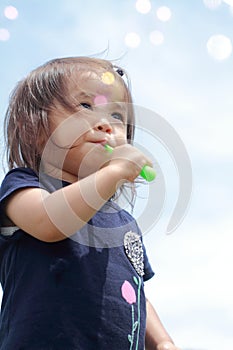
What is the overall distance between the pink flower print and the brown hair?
267mm

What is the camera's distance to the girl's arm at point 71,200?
35.4 inches

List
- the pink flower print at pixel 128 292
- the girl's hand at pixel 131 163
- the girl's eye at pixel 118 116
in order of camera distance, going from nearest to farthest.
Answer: the girl's hand at pixel 131 163, the pink flower print at pixel 128 292, the girl's eye at pixel 118 116

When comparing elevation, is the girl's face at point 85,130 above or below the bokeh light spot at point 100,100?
below

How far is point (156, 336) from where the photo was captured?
1179 mm

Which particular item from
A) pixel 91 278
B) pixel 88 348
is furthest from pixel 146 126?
pixel 88 348

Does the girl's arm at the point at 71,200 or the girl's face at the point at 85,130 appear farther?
the girl's face at the point at 85,130

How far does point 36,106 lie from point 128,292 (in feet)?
1.29

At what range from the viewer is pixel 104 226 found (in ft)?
3.58

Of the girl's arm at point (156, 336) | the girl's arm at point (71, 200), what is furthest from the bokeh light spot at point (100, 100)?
the girl's arm at point (156, 336)

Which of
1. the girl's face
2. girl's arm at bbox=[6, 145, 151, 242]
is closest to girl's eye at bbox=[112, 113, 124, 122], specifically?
the girl's face

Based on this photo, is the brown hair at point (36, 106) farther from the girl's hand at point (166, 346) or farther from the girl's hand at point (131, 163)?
the girl's hand at point (166, 346)

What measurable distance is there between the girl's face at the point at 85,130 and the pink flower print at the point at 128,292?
0.21 metres

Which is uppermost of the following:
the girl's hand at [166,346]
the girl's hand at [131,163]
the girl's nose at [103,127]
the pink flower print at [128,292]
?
the girl's nose at [103,127]

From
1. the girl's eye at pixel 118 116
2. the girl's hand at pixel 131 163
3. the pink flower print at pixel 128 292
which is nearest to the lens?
the girl's hand at pixel 131 163
